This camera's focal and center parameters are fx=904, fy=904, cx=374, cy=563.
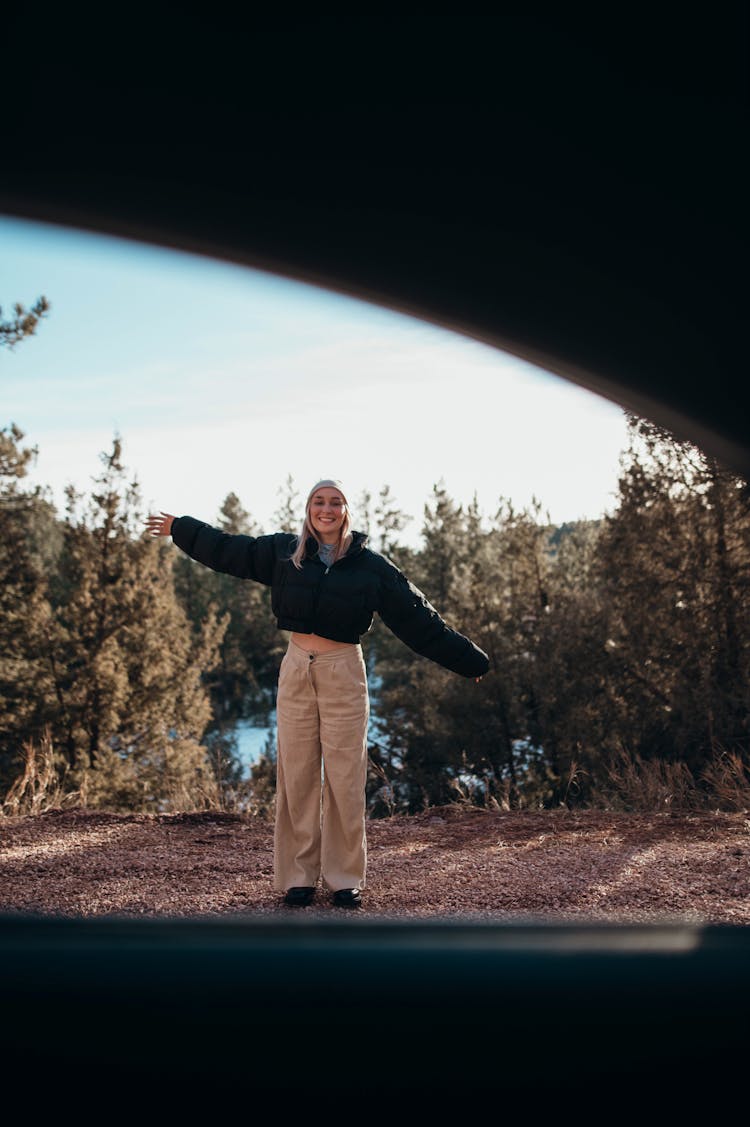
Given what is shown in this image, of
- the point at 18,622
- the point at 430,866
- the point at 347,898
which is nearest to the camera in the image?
the point at 347,898

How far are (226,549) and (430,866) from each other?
1935mm

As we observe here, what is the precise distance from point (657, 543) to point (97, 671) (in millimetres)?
13277

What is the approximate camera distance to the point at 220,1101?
61cm

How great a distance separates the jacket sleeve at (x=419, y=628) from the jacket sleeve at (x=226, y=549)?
1.73 feet

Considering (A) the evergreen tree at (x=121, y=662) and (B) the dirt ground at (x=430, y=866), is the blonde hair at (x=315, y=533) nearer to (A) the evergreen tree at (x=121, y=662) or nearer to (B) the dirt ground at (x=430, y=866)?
(B) the dirt ground at (x=430, y=866)

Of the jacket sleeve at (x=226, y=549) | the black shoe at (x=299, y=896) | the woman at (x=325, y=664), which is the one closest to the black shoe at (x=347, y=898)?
the woman at (x=325, y=664)

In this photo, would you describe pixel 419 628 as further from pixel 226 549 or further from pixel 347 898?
pixel 347 898

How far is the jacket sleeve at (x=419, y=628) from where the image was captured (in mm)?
3990

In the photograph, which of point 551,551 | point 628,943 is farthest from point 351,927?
point 551,551

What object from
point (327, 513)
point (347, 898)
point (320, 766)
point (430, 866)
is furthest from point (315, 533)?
point (430, 866)

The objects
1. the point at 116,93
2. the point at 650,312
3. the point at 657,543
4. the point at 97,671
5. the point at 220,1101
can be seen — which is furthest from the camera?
the point at 97,671

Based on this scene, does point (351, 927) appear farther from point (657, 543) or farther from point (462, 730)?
point (462, 730)

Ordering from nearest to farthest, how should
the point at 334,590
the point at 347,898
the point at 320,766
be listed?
the point at 334,590, the point at 347,898, the point at 320,766

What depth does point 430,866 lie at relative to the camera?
4574 millimetres
